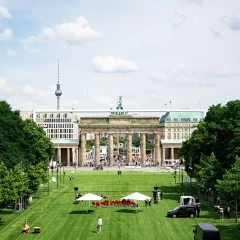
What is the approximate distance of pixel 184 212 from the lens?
6188 cm

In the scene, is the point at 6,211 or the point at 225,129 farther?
the point at 225,129

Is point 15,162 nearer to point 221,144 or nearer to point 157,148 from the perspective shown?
point 221,144

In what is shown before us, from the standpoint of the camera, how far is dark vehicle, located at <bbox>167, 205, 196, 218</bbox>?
61750 millimetres

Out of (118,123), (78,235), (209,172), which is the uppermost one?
(118,123)

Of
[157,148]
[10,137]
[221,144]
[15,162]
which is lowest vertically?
[15,162]

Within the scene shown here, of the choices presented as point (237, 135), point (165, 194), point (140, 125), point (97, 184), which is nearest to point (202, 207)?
point (237, 135)

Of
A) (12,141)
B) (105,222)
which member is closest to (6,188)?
(105,222)

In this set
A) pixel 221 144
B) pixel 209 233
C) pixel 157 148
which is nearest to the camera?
pixel 209 233

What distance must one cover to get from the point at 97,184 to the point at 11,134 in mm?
30689

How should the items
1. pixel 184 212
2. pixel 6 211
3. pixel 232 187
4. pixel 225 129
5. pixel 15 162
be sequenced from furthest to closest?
pixel 225 129, pixel 15 162, pixel 6 211, pixel 184 212, pixel 232 187

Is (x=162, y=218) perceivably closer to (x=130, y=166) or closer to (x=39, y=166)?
(x=39, y=166)

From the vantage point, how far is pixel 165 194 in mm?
87375

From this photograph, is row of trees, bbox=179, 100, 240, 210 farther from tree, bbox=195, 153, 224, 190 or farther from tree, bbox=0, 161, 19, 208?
tree, bbox=0, 161, 19, 208

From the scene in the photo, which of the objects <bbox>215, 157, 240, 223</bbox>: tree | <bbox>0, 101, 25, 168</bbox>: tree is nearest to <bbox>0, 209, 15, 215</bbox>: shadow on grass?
<bbox>0, 101, 25, 168</bbox>: tree
